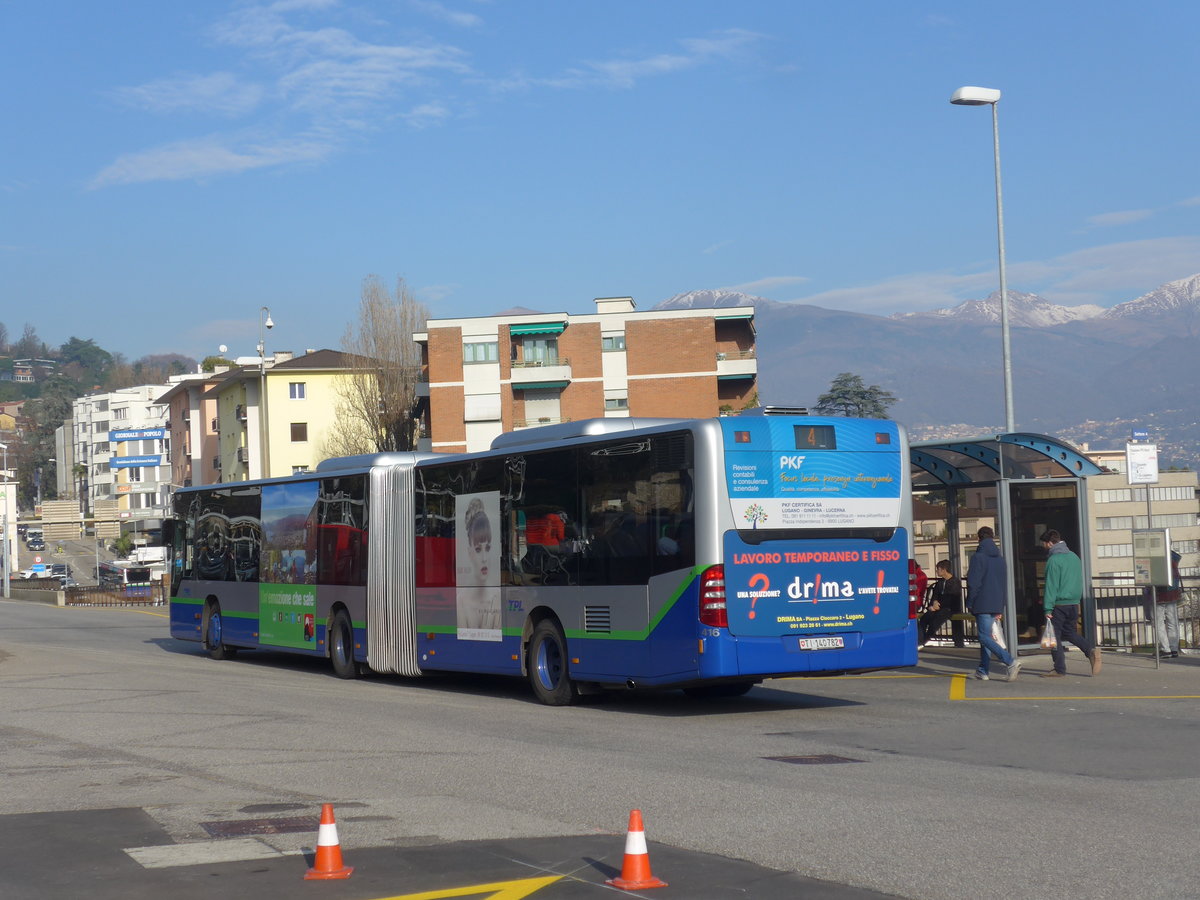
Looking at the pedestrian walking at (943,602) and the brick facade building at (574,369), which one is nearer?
the pedestrian walking at (943,602)

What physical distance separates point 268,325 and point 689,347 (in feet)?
83.8

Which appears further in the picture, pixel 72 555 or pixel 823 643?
pixel 72 555

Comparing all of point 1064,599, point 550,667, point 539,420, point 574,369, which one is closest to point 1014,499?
point 1064,599

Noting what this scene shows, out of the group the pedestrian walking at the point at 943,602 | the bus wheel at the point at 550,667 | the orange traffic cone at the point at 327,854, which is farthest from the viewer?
the pedestrian walking at the point at 943,602

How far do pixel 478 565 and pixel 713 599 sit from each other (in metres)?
4.66

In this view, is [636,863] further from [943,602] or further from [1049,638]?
[943,602]

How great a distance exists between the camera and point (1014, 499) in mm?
20141

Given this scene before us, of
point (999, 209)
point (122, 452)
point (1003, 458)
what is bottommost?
point (1003, 458)

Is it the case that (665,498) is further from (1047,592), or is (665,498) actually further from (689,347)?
(689,347)

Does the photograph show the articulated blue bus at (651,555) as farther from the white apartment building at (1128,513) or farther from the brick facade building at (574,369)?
the white apartment building at (1128,513)

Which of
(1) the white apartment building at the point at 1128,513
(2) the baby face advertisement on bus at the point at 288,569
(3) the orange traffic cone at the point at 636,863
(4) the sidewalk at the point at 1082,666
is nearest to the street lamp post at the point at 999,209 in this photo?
(4) the sidewalk at the point at 1082,666

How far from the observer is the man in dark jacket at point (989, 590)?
1716cm

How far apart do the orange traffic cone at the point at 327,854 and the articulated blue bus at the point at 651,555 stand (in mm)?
7358

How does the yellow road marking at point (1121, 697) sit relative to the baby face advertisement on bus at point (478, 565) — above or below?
below
